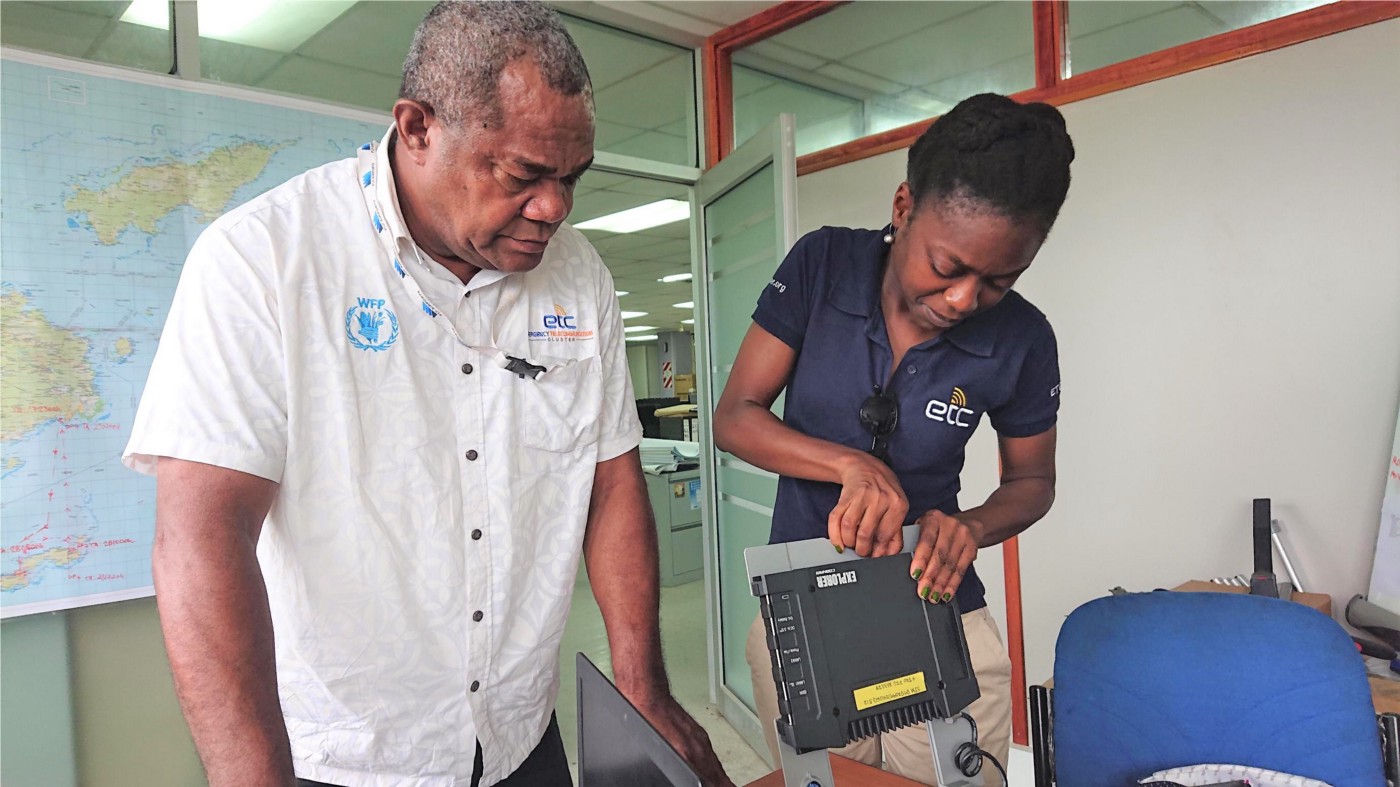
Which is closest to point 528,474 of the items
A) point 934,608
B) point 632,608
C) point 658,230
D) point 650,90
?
point 632,608

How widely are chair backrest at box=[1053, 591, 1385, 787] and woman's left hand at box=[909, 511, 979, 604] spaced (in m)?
0.58

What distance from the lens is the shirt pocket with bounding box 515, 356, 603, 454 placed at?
1.06 m

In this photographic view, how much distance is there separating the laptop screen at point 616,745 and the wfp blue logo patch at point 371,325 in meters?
0.44

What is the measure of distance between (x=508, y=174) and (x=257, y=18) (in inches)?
90.3

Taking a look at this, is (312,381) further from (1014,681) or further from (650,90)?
(650,90)

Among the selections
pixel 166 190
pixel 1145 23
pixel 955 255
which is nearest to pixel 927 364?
pixel 955 255

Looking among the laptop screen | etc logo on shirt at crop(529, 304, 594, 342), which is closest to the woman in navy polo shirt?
etc logo on shirt at crop(529, 304, 594, 342)

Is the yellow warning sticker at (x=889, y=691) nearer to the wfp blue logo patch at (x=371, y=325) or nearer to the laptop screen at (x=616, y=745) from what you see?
the laptop screen at (x=616, y=745)

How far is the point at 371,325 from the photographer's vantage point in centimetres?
95

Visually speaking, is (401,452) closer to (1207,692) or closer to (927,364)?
(927,364)

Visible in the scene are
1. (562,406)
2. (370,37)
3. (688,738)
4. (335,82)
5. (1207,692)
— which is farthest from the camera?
(370,37)

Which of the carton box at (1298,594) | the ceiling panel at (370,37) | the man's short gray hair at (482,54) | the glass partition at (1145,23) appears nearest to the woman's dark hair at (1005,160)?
the man's short gray hair at (482,54)

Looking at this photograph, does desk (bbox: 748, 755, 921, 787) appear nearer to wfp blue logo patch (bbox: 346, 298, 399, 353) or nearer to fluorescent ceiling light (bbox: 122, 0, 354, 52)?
wfp blue logo patch (bbox: 346, 298, 399, 353)

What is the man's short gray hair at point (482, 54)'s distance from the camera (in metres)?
0.88
